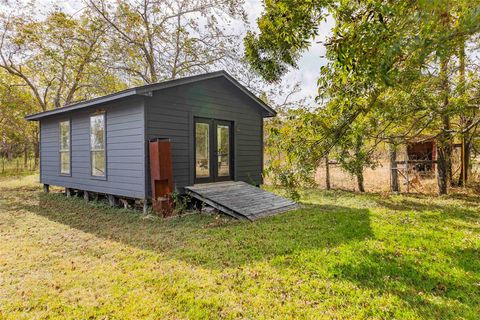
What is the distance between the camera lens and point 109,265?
378 centimetres

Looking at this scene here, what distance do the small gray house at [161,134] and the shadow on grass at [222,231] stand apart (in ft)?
3.44

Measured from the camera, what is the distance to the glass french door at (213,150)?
310 inches

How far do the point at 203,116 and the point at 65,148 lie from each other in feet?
16.5

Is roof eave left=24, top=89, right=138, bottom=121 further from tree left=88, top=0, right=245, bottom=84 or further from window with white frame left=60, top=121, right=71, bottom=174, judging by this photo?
tree left=88, top=0, right=245, bottom=84

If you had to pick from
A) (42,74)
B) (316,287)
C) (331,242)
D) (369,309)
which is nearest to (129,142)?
(331,242)

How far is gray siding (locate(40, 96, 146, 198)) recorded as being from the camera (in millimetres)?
6766

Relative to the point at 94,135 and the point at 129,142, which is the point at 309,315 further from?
the point at 94,135

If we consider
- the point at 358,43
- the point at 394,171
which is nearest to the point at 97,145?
the point at 358,43

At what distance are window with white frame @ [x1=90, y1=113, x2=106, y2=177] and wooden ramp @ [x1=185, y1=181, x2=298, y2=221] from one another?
8.48ft

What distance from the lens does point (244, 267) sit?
3.62m

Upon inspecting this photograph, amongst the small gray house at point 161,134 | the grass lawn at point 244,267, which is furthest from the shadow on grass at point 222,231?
the small gray house at point 161,134

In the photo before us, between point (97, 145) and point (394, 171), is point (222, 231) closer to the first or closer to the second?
point (97, 145)

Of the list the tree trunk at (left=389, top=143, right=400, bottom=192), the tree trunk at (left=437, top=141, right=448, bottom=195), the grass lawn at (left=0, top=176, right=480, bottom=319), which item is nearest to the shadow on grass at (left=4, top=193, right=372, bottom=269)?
the grass lawn at (left=0, top=176, right=480, bottom=319)

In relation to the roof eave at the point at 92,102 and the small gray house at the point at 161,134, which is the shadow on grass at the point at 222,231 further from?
the roof eave at the point at 92,102
